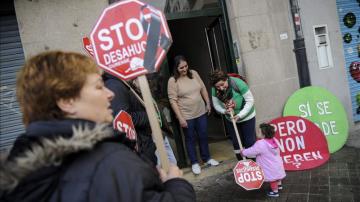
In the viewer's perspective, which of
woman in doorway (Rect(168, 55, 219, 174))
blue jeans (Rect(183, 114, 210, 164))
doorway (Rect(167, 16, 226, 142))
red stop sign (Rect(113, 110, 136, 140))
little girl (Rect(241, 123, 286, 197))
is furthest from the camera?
doorway (Rect(167, 16, 226, 142))

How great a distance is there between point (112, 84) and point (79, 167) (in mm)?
1508

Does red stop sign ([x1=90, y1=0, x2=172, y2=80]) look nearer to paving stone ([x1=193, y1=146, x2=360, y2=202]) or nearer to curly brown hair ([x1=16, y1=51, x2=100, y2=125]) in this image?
curly brown hair ([x1=16, y1=51, x2=100, y2=125])

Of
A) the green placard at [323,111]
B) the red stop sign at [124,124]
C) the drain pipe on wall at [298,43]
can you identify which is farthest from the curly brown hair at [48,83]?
the drain pipe on wall at [298,43]

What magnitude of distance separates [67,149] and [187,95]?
3958mm

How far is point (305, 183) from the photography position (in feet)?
14.7

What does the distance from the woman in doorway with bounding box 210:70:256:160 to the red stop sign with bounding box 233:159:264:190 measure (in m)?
0.54

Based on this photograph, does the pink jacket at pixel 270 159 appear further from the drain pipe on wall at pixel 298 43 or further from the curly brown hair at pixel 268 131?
the drain pipe on wall at pixel 298 43

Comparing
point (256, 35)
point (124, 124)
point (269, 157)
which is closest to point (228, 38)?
point (256, 35)

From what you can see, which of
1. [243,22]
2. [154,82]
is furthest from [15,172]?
[243,22]

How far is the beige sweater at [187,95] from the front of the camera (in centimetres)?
510

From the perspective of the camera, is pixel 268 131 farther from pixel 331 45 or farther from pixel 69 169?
pixel 69 169

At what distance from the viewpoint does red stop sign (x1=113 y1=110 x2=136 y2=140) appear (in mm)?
2453

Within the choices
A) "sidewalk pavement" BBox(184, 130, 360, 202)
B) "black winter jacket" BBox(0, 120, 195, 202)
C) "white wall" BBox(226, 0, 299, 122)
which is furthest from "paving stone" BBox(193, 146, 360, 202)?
"black winter jacket" BBox(0, 120, 195, 202)

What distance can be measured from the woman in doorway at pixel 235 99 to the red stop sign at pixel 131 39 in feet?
8.14
